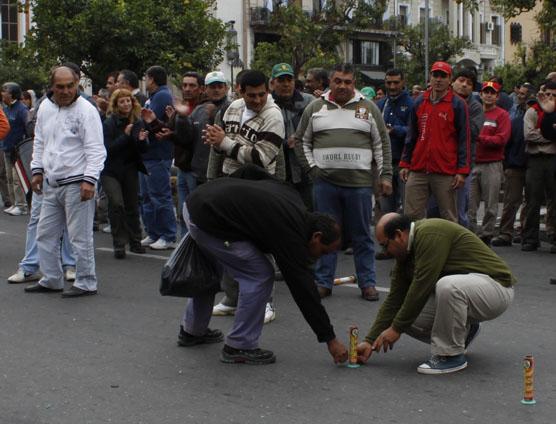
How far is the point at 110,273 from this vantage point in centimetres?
1071

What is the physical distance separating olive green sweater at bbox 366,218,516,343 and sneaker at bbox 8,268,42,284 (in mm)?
4401

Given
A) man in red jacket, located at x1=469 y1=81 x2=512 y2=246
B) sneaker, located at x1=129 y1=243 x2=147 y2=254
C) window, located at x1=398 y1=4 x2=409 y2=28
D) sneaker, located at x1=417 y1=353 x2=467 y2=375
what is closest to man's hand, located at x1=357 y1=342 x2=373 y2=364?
sneaker, located at x1=417 y1=353 x2=467 y2=375

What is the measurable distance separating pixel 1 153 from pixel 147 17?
1167 cm

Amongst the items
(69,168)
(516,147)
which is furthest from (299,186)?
(516,147)

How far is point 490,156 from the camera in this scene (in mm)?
12562

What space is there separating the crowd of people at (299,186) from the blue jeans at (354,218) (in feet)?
0.04

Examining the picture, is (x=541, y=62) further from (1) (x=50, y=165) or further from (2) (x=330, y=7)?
(1) (x=50, y=165)

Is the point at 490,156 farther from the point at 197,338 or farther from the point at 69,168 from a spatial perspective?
the point at 197,338

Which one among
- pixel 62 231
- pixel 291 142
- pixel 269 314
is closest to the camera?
pixel 269 314

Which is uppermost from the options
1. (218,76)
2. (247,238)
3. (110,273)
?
(218,76)

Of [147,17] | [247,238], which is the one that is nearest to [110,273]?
[247,238]

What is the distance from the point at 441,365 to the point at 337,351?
0.64 metres

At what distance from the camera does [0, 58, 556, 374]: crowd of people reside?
21.4 feet

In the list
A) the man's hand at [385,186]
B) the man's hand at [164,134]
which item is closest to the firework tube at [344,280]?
the man's hand at [385,186]
